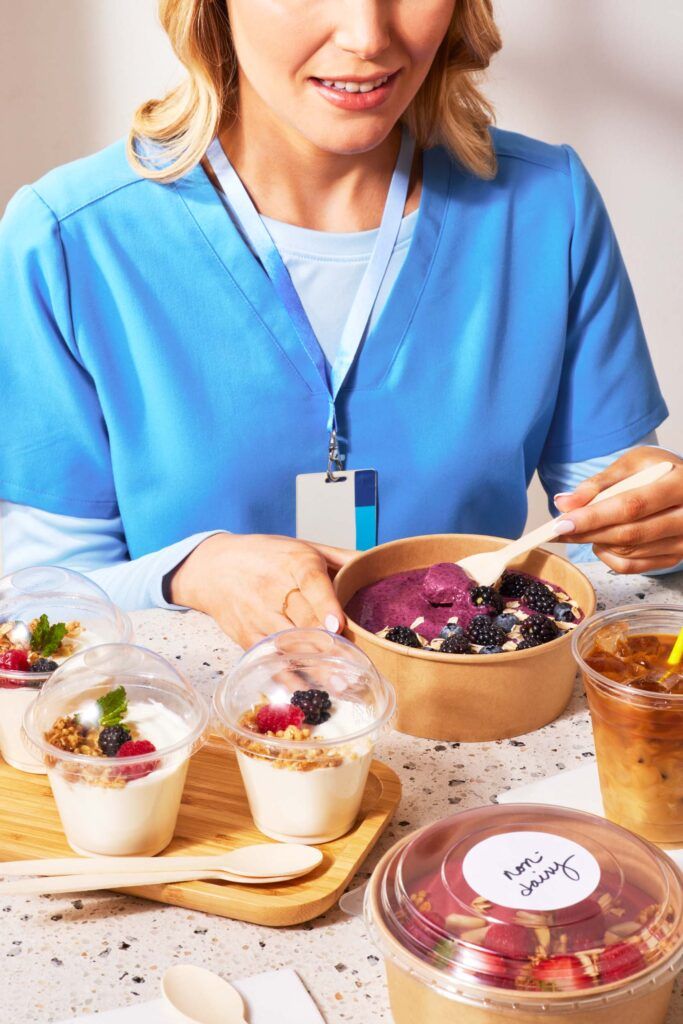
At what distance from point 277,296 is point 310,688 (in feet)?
2.55

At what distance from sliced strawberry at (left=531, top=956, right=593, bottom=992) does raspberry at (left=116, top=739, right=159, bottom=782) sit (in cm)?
37

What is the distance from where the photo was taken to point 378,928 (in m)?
0.80

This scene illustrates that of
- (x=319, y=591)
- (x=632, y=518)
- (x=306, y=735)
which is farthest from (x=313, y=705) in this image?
(x=632, y=518)

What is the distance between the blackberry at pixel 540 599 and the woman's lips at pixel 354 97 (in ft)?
2.15

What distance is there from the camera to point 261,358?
5.56 feet

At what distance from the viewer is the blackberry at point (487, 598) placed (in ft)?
4.23

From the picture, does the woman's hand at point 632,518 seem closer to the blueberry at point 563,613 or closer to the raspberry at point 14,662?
the blueberry at point 563,613

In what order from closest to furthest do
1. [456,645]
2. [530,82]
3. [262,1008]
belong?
1. [262,1008]
2. [456,645]
3. [530,82]

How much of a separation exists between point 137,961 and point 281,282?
1030 millimetres

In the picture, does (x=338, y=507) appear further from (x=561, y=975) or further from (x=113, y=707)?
(x=561, y=975)

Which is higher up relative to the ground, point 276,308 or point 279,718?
point 276,308

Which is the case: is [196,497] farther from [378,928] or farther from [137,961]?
[378,928]

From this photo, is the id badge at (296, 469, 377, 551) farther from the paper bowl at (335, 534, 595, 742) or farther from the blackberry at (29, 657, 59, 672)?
the blackberry at (29, 657, 59, 672)

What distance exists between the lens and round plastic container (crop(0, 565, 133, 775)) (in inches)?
43.9
